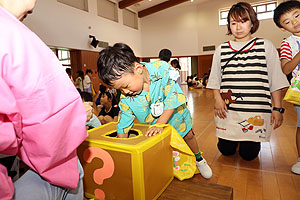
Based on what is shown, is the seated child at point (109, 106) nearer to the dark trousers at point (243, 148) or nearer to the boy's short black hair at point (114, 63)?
the dark trousers at point (243, 148)

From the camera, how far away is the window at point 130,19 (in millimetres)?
11555

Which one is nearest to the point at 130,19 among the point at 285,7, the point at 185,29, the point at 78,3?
the point at 185,29

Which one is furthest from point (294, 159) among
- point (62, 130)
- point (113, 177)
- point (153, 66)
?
point (62, 130)

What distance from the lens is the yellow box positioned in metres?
0.86

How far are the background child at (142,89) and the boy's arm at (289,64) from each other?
2.50 ft

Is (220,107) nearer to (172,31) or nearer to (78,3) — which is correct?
(78,3)

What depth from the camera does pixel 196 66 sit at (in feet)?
43.3

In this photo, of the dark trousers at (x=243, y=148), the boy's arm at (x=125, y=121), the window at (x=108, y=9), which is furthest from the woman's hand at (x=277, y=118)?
the window at (x=108, y=9)

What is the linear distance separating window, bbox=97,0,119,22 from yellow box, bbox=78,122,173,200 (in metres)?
9.99

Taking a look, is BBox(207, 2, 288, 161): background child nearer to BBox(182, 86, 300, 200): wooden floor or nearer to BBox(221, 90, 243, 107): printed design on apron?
BBox(221, 90, 243, 107): printed design on apron

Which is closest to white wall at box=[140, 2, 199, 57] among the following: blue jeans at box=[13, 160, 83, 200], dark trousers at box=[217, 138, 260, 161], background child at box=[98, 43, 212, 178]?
dark trousers at box=[217, 138, 260, 161]

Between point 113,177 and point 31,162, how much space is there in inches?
18.1

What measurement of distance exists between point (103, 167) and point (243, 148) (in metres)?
1.32

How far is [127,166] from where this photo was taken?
870 millimetres
